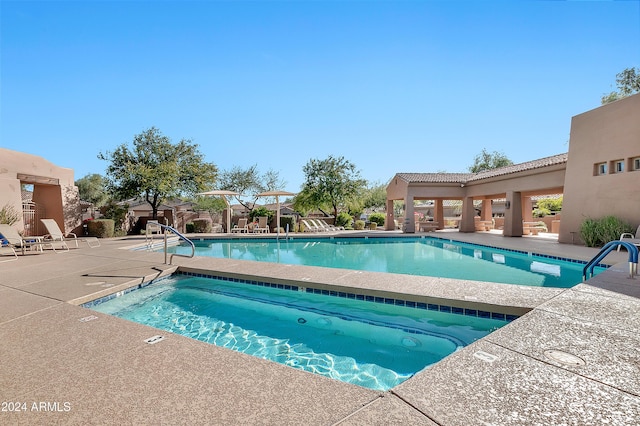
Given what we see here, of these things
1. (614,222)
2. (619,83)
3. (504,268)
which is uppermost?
(619,83)

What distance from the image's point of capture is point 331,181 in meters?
26.5

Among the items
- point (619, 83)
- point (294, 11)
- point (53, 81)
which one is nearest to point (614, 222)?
point (294, 11)

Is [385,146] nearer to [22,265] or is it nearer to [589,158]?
[589,158]

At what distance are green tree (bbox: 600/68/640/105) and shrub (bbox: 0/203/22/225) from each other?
3909cm

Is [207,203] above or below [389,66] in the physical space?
below

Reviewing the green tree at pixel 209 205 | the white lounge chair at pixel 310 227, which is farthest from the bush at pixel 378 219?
the green tree at pixel 209 205

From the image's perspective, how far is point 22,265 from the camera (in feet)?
26.3

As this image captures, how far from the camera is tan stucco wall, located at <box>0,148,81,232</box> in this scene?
13.0m

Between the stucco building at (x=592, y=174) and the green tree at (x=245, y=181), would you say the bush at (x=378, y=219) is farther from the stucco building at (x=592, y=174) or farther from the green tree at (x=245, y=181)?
the green tree at (x=245, y=181)

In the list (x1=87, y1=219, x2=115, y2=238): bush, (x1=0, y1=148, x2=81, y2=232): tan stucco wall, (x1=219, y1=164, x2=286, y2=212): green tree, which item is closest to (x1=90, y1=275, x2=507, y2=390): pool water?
(x1=0, y1=148, x2=81, y2=232): tan stucco wall

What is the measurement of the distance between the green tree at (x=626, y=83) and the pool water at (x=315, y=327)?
31.7 metres

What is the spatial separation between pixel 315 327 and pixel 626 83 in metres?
34.7

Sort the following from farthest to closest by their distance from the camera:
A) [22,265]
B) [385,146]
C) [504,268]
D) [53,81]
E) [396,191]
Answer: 1. [385,146]
2. [396,191]
3. [53,81]
4. [504,268]
5. [22,265]

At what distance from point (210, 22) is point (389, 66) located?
24.6 feet
